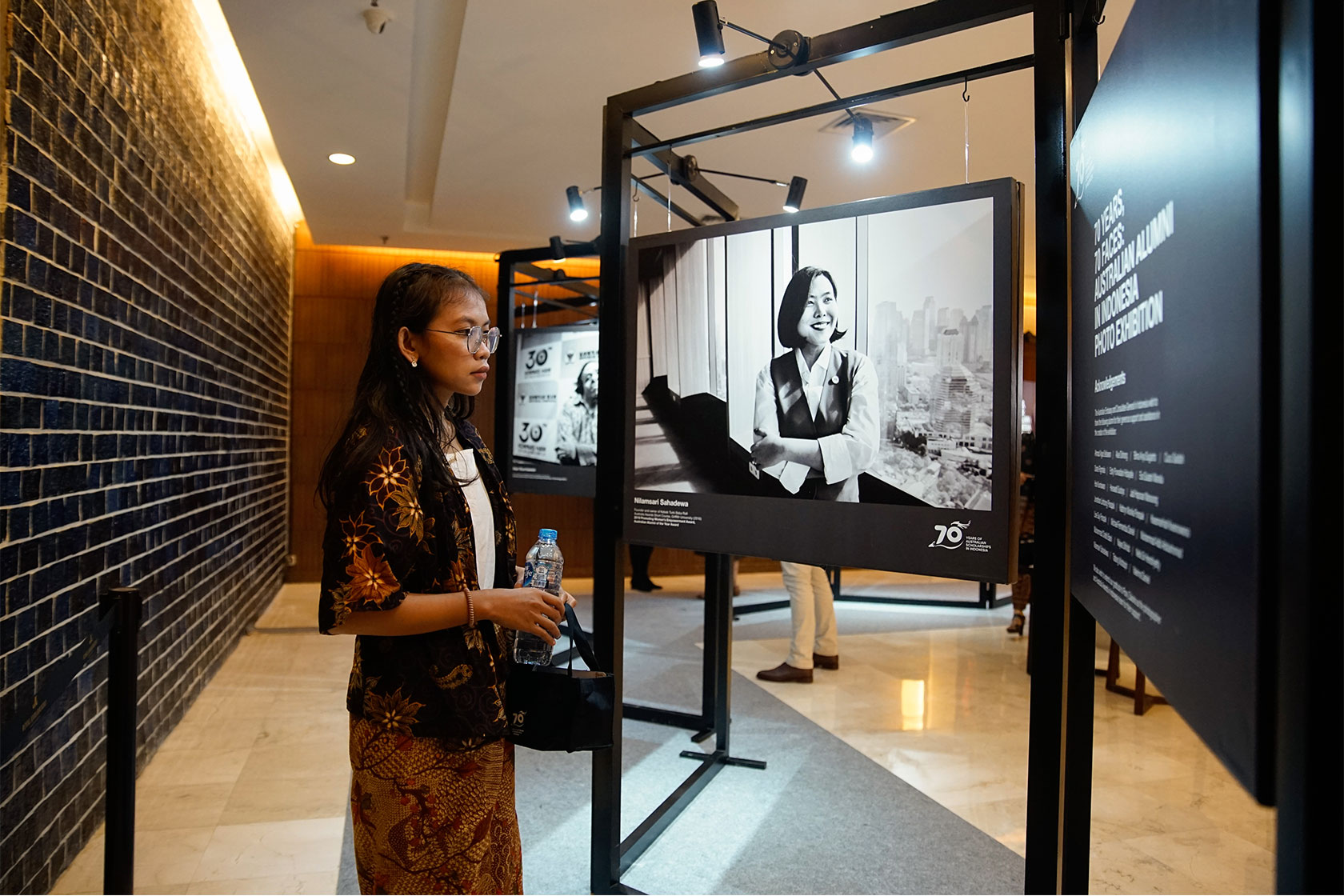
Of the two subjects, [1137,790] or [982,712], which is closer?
[1137,790]

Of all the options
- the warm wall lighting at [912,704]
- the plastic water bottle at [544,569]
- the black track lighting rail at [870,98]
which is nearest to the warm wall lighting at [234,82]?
the black track lighting rail at [870,98]

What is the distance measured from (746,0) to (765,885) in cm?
301

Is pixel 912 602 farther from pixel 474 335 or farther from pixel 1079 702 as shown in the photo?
pixel 474 335

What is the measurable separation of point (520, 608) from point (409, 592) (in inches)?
7.3

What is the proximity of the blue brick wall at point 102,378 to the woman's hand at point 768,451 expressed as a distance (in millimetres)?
1794

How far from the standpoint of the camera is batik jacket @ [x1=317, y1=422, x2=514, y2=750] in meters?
1.30

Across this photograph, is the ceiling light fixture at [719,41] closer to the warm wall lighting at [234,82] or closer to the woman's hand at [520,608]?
the woman's hand at [520,608]

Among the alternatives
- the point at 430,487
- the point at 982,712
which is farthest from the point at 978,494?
the point at 982,712

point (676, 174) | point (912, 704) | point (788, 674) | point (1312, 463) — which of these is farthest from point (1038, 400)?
point (788, 674)

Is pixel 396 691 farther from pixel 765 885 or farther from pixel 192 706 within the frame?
pixel 192 706

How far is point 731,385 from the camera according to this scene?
215 centimetres

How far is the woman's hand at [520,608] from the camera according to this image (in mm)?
1371

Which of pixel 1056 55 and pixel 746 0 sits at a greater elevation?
pixel 746 0

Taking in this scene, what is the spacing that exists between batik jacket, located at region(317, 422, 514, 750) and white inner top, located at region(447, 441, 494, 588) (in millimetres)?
36
